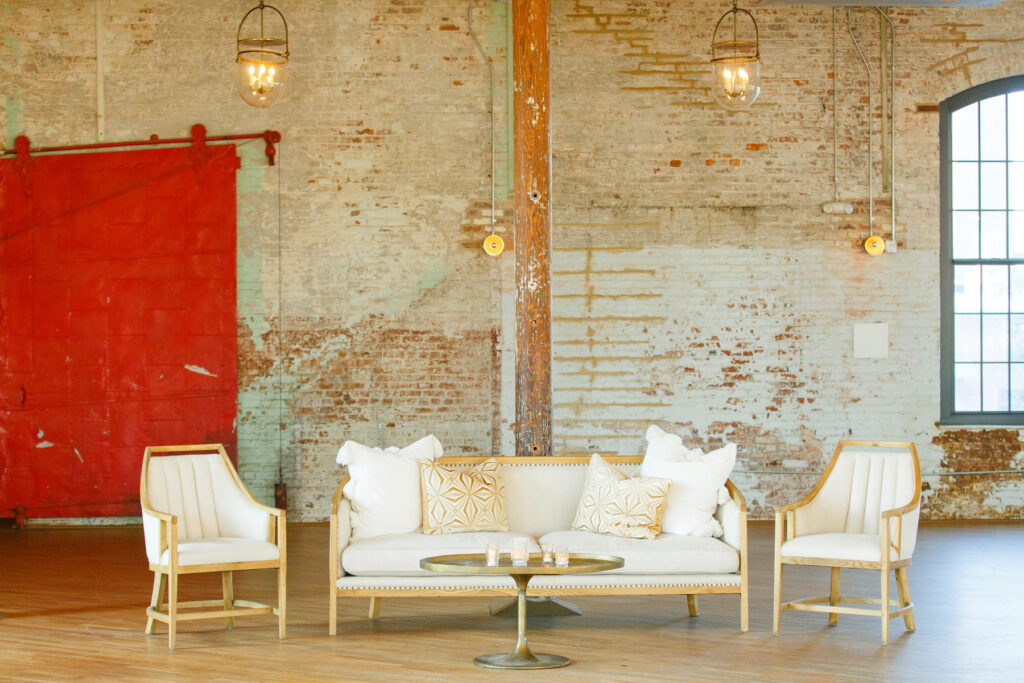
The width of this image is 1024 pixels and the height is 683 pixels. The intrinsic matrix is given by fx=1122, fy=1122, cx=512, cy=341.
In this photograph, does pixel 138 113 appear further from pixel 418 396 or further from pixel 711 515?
pixel 711 515

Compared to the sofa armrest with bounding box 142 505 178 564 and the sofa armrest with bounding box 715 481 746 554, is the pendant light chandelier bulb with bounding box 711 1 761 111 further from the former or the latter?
the sofa armrest with bounding box 142 505 178 564

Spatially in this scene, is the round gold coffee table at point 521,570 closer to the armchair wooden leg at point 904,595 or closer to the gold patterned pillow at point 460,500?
the gold patterned pillow at point 460,500

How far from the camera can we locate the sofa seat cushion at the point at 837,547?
5355mm

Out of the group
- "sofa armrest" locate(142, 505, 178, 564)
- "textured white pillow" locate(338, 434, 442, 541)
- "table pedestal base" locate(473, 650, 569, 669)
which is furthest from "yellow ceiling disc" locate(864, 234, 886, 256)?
"sofa armrest" locate(142, 505, 178, 564)

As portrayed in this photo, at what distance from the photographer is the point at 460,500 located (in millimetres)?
5781

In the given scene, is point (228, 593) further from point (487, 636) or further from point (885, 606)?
point (885, 606)

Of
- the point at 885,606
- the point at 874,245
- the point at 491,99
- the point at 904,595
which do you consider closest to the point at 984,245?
the point at 874,245

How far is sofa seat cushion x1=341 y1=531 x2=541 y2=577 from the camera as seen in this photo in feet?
17.8

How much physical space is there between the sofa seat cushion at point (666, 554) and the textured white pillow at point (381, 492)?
81 cm

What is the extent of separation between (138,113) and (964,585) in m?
7.48

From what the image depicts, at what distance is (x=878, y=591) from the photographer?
662 cm

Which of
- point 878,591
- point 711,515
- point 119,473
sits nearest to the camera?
point 711,515

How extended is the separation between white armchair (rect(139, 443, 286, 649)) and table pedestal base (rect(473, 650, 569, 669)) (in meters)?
1.08

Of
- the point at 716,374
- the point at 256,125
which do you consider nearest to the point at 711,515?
the point at 716,374
